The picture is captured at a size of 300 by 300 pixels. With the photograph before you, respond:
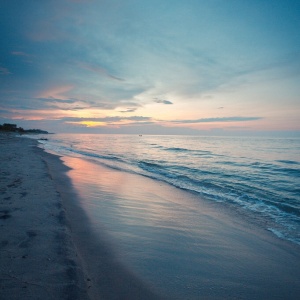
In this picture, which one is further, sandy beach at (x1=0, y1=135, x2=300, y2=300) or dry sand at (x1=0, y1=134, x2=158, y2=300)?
sandy beach at (x1=0, y1=135, x2=300, y2=300)

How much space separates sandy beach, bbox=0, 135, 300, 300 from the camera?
3455 millimetres

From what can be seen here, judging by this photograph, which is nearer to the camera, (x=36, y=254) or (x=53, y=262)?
(x=53, y=262)

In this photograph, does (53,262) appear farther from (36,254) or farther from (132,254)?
(132,254)

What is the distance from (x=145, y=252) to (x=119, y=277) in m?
Answer: 1.16

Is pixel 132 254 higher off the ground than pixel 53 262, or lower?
lower

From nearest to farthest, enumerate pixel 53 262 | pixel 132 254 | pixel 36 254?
pixel 53 262
pixel 36 254
pixel 132 254

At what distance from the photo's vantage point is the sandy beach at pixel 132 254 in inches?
136

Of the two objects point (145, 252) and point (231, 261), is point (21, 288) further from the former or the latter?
point (231, 261)

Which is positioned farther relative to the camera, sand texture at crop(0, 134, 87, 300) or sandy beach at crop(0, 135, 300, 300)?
sandy beach at crop(0, 135, 300, 300)

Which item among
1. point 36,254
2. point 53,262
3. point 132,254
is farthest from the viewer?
point 132,254

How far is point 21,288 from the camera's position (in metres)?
3.04

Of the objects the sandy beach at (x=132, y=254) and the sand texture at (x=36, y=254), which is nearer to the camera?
the sand texture at (x=36, y=254)

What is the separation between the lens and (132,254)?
186 inches

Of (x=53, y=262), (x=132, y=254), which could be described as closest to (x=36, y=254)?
(x=53, y=262)
